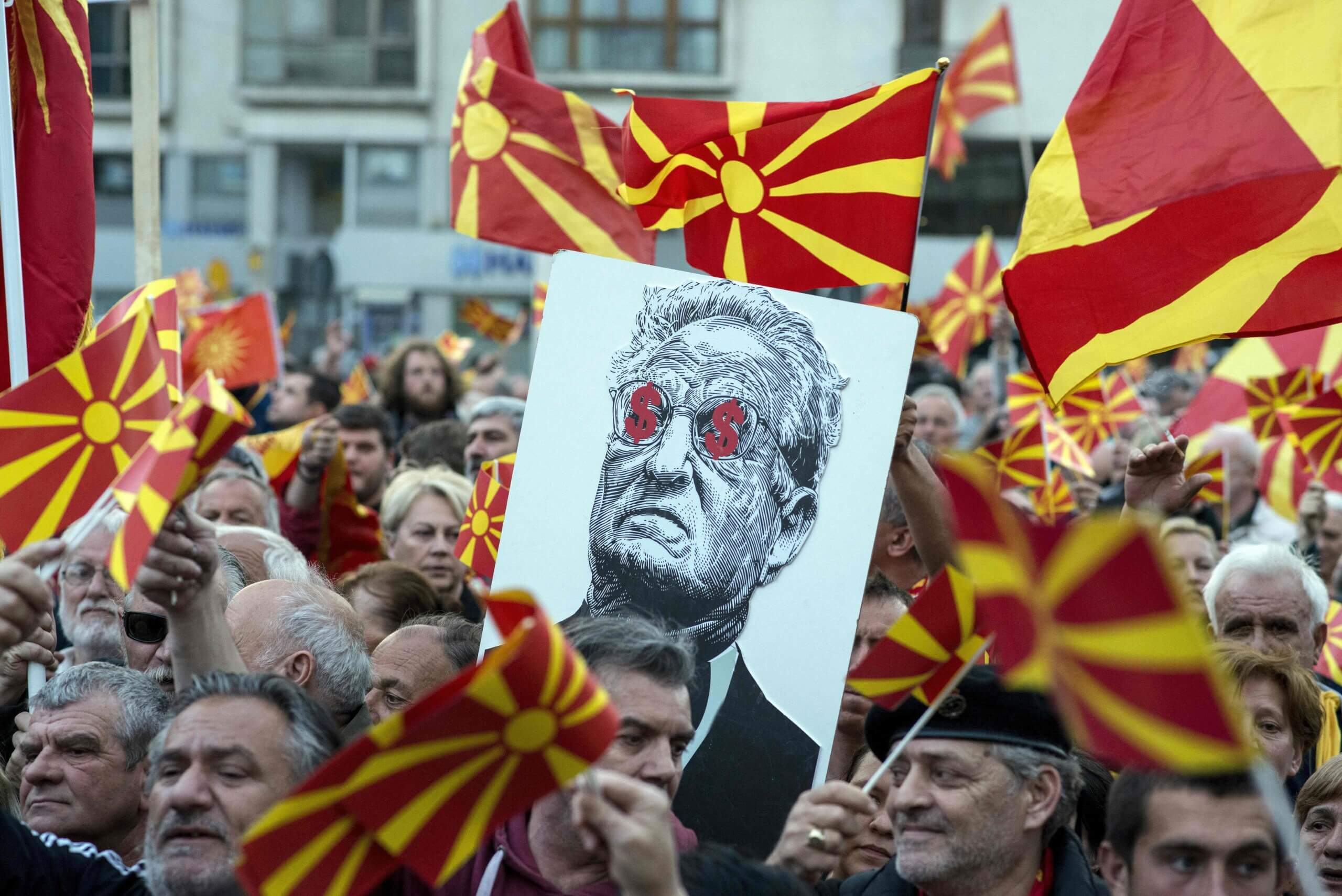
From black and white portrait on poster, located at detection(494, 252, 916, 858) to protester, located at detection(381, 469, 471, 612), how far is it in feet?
7.64

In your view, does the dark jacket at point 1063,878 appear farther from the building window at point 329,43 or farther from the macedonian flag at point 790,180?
the building window at point 329,43

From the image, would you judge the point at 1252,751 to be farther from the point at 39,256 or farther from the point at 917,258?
the point at 917,258

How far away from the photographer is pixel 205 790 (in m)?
2.68

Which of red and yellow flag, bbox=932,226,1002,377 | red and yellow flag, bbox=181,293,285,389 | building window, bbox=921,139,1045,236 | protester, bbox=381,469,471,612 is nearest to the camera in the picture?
protester, bbox=381,469,471,612

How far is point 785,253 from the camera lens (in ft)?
13.0

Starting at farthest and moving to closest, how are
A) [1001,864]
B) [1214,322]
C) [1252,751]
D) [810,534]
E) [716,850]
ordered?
[1214,322] → [810,534] → [1001,864] → [716,850] → [1252,751]

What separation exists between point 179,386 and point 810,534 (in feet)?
4.12

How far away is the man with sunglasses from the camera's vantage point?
311 centimetres

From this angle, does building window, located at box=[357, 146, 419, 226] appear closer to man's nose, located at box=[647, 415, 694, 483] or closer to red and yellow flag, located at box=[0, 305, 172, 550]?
man's nose, located at box=[647, 415, 694, 483]

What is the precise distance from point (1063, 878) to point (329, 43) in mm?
29743

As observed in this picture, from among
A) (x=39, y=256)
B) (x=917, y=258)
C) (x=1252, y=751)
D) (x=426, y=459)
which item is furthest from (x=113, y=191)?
(x=1252, y=751)

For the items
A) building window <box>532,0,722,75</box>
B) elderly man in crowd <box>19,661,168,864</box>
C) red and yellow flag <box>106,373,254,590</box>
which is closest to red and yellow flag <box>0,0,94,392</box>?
elderly man in crowd <box>19,661,168,864</box>

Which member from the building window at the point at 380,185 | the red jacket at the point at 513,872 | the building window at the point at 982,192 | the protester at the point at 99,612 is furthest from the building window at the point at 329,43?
the red jacket at the point at 513,872

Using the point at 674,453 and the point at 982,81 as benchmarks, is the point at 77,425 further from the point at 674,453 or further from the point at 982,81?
the point at 982,81
